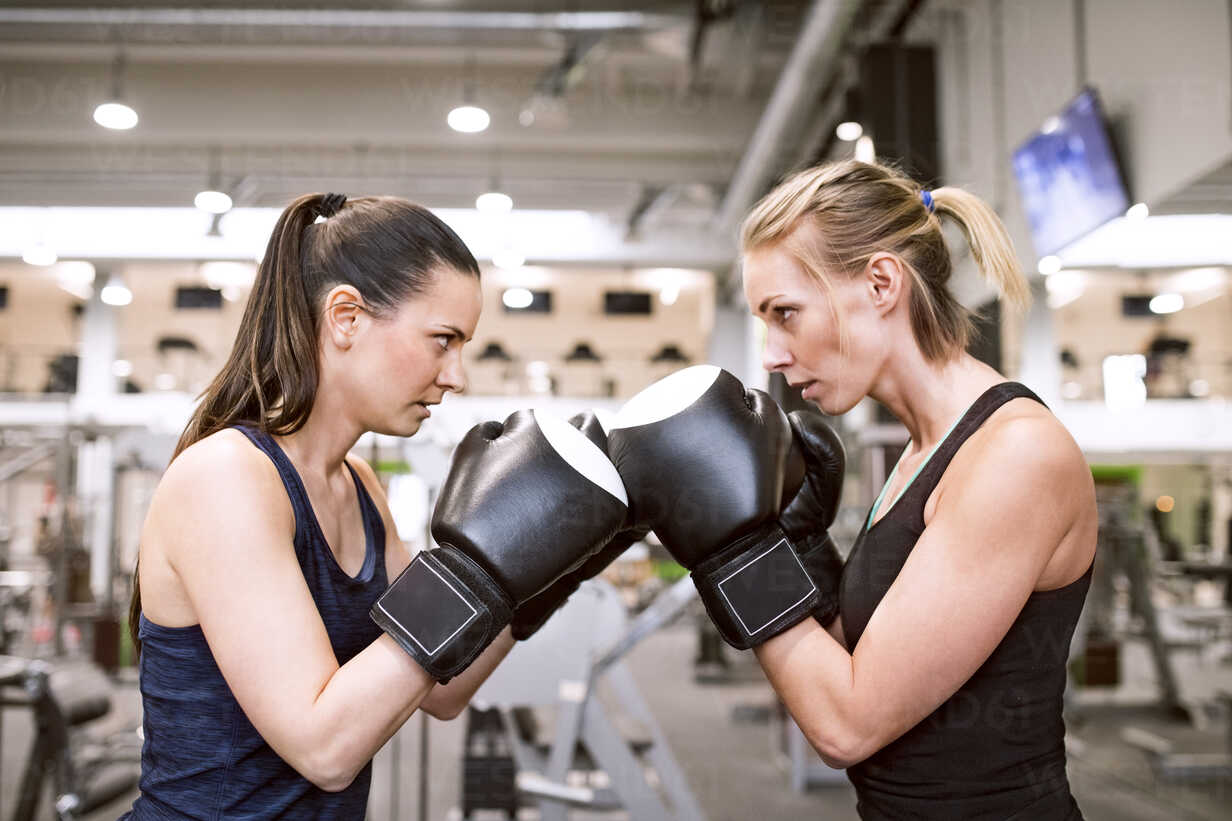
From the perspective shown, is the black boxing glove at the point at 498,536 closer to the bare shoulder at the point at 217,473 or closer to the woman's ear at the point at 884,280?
the bare shoulder at the point at 217,473

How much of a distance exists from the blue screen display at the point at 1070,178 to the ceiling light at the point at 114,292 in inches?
382

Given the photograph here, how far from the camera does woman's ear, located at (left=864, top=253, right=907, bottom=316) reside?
1.09 meters

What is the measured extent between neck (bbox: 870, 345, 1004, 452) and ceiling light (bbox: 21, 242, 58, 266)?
10663 mm

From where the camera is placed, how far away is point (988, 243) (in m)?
1.15

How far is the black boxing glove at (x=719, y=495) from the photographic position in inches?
39.2

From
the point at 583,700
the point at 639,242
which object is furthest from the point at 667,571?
the point at 583,700

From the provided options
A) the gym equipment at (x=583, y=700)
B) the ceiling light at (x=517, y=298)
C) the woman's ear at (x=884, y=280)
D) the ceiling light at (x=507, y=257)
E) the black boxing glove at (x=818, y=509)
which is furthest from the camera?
the ceiling light at (x=517, y=298)

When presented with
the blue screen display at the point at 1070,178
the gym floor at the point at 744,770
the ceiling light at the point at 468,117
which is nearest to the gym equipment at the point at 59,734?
the gym floor at the point at 744,770

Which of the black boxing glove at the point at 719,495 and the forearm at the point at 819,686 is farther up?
the black boxing glove at the point at 719,495

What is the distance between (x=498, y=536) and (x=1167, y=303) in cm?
339

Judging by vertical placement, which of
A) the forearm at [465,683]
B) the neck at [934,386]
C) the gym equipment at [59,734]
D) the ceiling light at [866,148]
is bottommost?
the gym equipment at [59,734]

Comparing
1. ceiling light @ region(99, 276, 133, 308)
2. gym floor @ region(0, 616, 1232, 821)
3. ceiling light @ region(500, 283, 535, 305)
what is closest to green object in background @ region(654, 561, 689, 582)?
ceiling light @ region(500, 283, 535, 305)

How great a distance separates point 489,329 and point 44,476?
751cm

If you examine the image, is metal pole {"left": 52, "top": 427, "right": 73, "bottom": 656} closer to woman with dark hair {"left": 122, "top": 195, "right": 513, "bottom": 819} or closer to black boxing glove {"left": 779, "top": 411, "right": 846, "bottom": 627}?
woman with dark hair {"left": 122, "top": 195, "right": 513, "bottom": 819}
